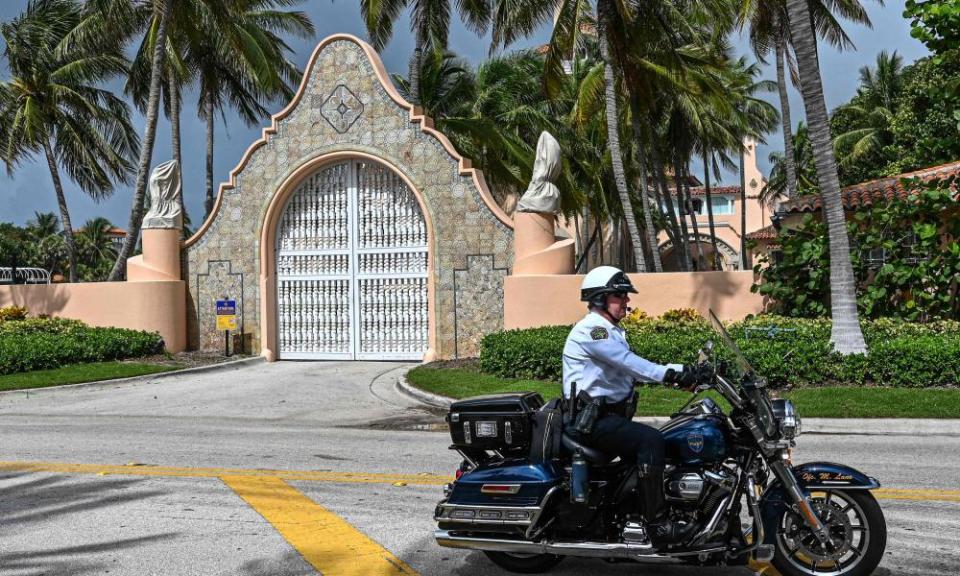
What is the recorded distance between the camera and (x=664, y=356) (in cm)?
1455

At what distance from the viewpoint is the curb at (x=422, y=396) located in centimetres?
1441

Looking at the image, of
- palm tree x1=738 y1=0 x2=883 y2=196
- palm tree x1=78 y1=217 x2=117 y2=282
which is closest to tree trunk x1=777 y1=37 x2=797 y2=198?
palm tree x1=738 y1=0 x2=883 y2=196

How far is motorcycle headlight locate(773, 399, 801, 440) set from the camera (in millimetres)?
4691

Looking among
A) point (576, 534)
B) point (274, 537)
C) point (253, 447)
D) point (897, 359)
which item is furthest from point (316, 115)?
point (576, 534)

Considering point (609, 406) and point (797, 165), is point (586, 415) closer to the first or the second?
point (609, 406)

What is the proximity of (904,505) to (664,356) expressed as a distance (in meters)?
7.78

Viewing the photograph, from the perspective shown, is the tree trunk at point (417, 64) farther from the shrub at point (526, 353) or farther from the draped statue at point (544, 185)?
the shrub at point (526, 353)

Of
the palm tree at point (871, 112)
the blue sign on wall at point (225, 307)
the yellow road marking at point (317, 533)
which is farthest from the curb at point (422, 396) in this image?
the palm tree at point (871, 112)

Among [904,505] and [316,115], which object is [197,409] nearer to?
[316,115]

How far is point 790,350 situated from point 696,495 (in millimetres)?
9677

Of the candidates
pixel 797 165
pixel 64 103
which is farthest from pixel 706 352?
pixel 797 165

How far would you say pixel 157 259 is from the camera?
21672 mm

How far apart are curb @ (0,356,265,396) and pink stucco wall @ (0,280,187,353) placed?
83.4 inches

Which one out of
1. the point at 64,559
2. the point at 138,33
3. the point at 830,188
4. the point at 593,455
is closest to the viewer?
the point at 593,455
